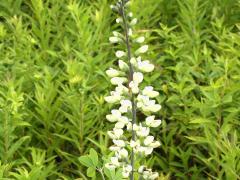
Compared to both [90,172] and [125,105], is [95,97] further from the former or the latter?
[125,105]

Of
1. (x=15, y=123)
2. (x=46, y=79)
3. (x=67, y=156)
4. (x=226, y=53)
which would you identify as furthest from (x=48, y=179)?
(x=226, y=53)

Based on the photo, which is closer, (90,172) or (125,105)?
(125,105)

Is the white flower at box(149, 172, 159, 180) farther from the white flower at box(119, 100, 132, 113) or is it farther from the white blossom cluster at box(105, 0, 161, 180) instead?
the white flower at box(119, 100, 132, 113)

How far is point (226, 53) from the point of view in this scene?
13.9ft

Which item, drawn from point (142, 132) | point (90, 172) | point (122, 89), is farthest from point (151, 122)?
point (90, 172)

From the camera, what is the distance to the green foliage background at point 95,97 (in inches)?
135

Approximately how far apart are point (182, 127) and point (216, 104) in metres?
0.32

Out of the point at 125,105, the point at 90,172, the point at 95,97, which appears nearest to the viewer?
the point at 125,105

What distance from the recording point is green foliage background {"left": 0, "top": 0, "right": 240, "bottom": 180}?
3426 mm

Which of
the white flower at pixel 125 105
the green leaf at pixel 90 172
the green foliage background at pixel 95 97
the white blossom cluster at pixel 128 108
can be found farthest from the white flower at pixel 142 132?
the green foliage background at pixel 95 97

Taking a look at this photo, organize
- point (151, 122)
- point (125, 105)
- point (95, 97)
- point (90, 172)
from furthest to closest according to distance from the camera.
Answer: point (95, 97) < point (90, 172) < point (151, 122) < point (125, 105)

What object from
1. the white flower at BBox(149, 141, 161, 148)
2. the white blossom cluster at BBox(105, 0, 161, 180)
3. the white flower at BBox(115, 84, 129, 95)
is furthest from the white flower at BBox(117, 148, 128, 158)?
the white flower at BBox(115, 84, 129, 95)

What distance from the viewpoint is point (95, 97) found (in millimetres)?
3750

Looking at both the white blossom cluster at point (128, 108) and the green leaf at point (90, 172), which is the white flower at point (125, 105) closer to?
the white blossom cluster at point (128, 108)
